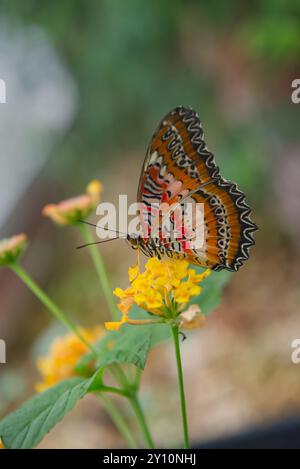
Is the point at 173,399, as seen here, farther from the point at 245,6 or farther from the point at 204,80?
the point at 245,6

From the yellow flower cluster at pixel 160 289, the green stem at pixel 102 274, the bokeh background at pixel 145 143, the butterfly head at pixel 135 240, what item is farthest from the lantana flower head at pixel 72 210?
the bokeh background at pixel 145 143

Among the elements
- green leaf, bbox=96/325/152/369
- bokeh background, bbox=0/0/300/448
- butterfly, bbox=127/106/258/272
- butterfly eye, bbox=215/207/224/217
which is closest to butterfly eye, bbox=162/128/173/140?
butterfly, bbox=127/106/258/272

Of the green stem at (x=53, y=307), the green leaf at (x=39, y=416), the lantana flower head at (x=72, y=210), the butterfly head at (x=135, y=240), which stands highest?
the lantana flower head at (x=72, y=210)

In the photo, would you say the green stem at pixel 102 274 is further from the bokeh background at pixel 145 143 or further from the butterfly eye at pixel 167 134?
the bokeh background at pixel 145 143

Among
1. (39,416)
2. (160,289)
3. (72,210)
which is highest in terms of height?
(72,210)

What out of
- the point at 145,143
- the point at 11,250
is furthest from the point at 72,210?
the point at 145,143

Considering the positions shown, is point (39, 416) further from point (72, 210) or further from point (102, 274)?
point (72, 210)
